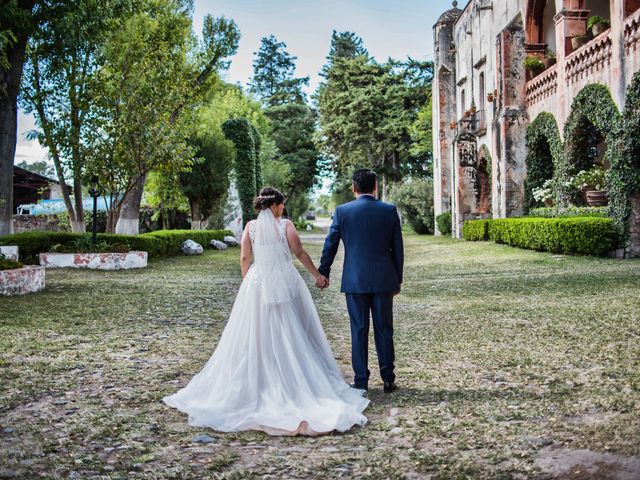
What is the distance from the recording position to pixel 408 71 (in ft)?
→ 150

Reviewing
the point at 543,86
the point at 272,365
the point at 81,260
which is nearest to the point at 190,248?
the point at 81,260

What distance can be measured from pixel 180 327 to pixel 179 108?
713 inches

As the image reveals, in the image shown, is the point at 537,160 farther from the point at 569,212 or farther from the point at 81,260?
the point at 81,260

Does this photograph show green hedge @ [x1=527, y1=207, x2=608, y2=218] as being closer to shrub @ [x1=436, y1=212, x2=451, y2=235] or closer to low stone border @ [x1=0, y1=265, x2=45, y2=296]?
shrub @ [x1=436, y1=212, x2=451, y2=235]

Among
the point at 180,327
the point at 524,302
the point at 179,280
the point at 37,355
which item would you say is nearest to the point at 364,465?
the point at 37,355

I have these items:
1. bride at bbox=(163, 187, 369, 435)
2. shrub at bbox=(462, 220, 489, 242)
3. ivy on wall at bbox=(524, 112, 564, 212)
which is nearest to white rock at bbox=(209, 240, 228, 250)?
shrub at bbox=(462, 220, 489, 242)

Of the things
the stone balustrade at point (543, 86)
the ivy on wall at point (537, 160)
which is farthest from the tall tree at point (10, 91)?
the ivy on wall at point (537, 160)

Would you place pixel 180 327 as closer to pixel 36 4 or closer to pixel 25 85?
pixel 36 4

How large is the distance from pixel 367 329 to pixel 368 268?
0.48m

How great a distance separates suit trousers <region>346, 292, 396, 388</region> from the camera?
205 inches

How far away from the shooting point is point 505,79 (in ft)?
79.9

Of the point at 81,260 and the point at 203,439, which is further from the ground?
the point at 81,260

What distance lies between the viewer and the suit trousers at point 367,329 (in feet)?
17.1

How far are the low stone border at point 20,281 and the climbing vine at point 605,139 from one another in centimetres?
1203
